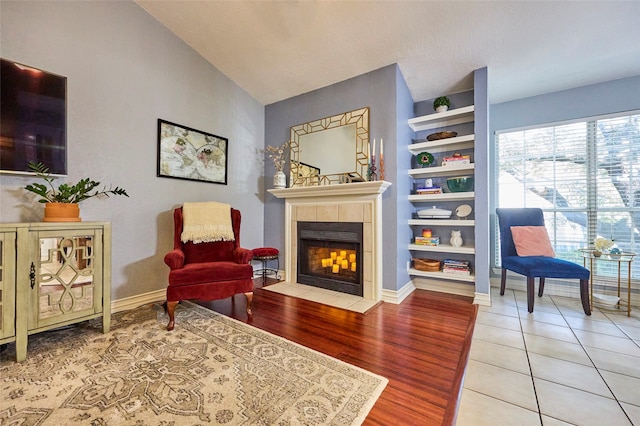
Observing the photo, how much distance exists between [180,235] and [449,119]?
342cm

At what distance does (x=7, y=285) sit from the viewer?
1.53 metres

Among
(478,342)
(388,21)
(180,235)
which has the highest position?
(388,21)

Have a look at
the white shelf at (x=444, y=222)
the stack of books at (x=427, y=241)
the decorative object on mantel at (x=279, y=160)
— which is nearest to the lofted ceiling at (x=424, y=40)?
the decorative object on mantel at (x=279, y=160)

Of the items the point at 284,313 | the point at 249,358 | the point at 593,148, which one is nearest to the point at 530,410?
the point at 249,358

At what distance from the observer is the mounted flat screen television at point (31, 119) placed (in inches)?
73.4

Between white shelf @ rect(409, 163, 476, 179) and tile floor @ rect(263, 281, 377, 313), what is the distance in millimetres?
1667

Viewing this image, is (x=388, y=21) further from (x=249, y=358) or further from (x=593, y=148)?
(x=249, y=358)

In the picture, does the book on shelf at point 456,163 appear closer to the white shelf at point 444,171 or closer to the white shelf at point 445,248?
the white shelf at point 444,171

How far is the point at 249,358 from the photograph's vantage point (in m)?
1.60

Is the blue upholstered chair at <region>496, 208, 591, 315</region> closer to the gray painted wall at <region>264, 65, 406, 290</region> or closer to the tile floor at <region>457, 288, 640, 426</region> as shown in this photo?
the tile floor at <region>457, 288, 640, 426</region>

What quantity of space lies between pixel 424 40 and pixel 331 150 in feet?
4.82

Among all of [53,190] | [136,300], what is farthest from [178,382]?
[53,190]

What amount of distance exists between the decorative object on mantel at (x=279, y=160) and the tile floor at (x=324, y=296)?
1.37 meters

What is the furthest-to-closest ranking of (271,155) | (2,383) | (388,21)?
1. (271,155)
2. (388,21)
3. (2,383)
